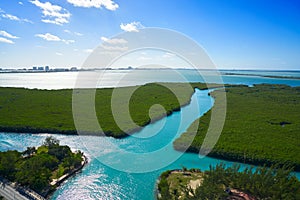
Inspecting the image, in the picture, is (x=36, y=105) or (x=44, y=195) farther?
(x=36, y=105)

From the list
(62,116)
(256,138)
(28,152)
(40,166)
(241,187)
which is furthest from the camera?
(62,116)

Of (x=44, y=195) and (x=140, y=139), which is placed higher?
(x=140, y=139)

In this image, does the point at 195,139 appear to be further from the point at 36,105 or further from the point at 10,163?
the point at 36,105

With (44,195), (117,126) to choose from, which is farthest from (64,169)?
(117,126)

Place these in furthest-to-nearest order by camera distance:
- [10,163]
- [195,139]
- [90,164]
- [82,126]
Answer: [82,126] < [195,139] < [90,164] < [10,163]

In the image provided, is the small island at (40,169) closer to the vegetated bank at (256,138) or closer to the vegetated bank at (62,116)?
the vegetated bank at (62,116)

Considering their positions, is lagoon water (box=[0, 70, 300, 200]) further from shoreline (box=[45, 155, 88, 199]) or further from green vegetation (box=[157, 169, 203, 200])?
green vegetation (box=[157, 169, 203, 200])

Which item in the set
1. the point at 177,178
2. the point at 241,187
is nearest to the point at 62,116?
the point at 177,178

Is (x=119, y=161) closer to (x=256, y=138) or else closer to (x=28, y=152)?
(x=28, y=152)
